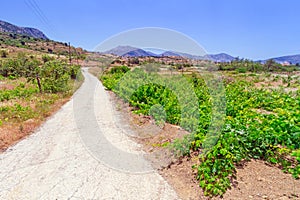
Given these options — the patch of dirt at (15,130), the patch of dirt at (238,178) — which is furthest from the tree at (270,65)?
the patch of dirt at (15,130)

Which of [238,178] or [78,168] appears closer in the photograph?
[238,178]

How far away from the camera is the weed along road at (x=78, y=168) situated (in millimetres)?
3543

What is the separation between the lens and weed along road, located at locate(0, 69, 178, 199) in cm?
354

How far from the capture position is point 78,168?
438 centimetres

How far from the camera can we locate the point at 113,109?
992 centimetres

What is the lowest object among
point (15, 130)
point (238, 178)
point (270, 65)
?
point (15, 130)

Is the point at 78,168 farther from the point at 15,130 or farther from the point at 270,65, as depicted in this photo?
the point at 270,65

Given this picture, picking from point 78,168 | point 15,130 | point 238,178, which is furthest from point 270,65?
point 78,168

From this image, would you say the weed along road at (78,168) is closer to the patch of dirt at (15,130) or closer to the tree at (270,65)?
the patch of dirt at (15,130)

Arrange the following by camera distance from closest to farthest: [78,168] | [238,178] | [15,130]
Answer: [238,178] → [78,168] → [15,130]

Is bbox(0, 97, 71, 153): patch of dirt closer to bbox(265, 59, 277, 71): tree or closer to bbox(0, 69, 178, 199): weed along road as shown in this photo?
bbox(0, 69, 178, 199): weed along road

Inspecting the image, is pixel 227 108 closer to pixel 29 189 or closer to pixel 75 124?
pixel 75 124

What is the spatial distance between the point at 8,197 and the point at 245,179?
402 centimetres

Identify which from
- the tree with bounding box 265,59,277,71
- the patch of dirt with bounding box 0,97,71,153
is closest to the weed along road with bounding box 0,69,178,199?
the patch of dirt with bounding box 0,97,71,153
